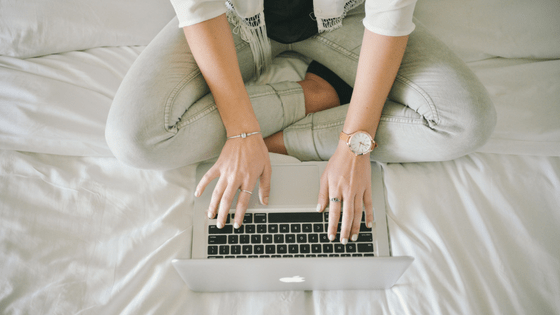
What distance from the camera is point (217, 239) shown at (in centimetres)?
81

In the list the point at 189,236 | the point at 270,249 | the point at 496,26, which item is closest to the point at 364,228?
the point at 270,249

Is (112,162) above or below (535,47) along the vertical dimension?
below

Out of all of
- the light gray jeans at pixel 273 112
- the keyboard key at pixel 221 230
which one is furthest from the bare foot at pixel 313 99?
the keyboard key at pixel 221 230

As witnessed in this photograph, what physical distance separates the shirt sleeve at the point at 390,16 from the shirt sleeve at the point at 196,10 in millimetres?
359

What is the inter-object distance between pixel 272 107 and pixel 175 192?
36 centimetres

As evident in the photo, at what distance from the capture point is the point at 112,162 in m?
0.96

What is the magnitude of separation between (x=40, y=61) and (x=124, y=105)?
48cm

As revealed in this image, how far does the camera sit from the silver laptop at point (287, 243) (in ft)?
2.31

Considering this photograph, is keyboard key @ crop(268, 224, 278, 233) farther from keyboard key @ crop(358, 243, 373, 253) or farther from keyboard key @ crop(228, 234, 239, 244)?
keyboard key @ crop(358, 243, 373, 253)

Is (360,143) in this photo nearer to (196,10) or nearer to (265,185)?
(265,185)

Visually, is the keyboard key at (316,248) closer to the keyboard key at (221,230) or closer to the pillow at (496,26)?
the keyboard key at (221,230)

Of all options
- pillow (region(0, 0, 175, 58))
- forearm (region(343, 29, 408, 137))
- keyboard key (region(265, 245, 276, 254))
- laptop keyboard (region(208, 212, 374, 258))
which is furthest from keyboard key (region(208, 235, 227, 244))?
pillow (region(0, 0, 175, 58))

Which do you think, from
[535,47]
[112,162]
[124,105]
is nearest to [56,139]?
[112,162]

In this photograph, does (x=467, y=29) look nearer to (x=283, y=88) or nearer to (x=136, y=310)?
(x=283, y=88)
